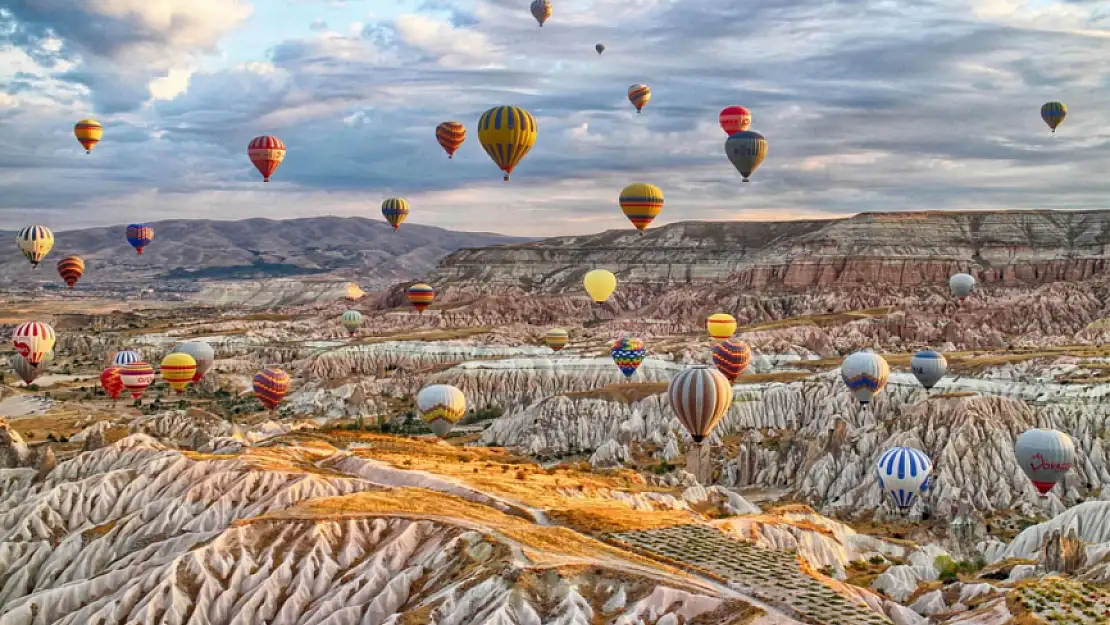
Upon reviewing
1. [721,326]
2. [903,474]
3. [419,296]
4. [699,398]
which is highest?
[419,296]

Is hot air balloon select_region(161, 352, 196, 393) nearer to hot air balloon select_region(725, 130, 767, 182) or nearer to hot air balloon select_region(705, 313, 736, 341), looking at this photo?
hot air balloon select_region(725, 130, 767, 182)

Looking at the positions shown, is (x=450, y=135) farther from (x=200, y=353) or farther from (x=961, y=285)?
(x=961, y=285)

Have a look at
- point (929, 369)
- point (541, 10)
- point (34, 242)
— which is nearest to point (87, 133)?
point (34, 242)

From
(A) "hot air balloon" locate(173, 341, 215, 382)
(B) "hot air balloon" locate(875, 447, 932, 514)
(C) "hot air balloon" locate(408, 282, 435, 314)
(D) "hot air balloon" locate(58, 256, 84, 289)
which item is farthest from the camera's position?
(C) "hot air balloon" locate(408, 282, 435, 314)

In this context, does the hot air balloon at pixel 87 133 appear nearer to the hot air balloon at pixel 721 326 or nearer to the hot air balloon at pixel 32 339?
the hot air balloon at pixel 32 339

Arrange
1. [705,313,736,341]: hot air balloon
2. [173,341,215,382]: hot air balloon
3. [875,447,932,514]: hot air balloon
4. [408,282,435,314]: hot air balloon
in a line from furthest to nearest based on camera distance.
Answer: [705,313,736,341]: hot air balloon < [408,282,435,314]: hot air balloon < [173,341,215,382]: hot air balloon < [875,447,932,514]: hot air balloon

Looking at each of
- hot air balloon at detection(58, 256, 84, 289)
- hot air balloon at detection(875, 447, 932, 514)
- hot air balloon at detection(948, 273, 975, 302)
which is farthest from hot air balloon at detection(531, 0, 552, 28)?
hot air balloon at detection(948, 273, 975, 302)
